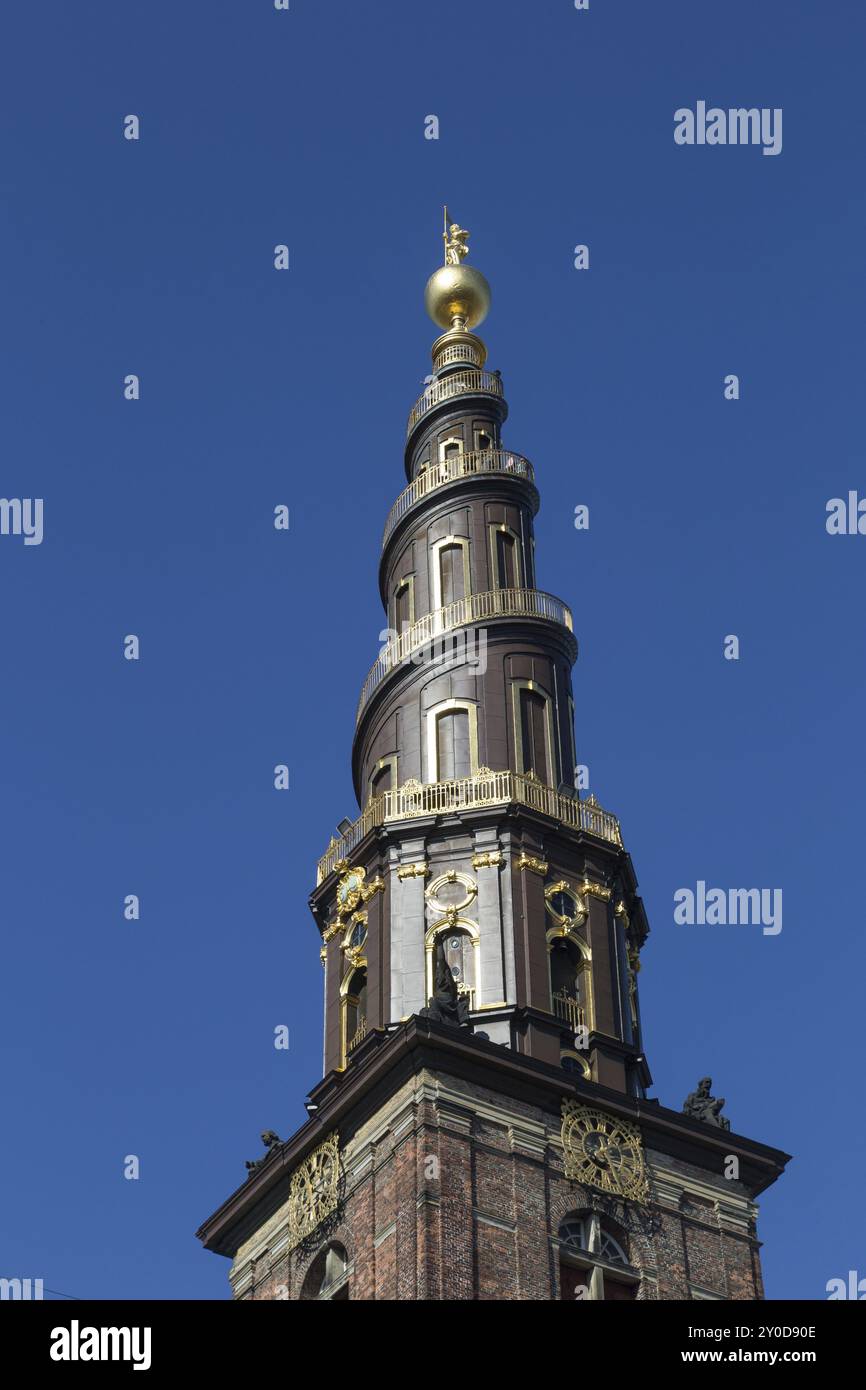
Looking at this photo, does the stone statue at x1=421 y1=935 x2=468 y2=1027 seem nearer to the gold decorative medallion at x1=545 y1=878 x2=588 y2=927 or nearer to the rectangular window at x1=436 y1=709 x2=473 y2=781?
the gold decorative medallion at x1=545 y1=878 x2=588 y2=927

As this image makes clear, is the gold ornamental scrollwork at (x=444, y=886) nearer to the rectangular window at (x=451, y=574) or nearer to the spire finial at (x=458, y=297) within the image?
the rectangular window at (x=451, y=574)

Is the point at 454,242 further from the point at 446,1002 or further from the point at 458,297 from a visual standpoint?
the point at 446,1002

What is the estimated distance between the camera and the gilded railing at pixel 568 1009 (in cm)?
7062

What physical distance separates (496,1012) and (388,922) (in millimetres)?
5133

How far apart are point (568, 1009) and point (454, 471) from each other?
23.1 metres

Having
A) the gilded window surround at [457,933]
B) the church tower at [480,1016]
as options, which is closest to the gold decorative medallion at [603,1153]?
the church tower at [480,1016]

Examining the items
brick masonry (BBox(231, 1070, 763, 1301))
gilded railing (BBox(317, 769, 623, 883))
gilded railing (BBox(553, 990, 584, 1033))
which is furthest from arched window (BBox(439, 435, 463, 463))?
brick masonry (BBox(231, 1070, 763, 1301))

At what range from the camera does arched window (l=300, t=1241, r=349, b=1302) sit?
64062mm

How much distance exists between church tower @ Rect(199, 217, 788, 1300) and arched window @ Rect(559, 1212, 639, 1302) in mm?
74

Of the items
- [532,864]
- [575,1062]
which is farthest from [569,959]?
[575,1062]

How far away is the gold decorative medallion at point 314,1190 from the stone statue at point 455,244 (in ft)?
145
